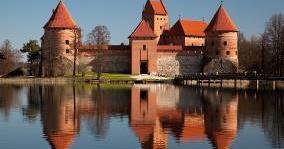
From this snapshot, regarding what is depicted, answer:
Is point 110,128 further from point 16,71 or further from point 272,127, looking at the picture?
point 16,71

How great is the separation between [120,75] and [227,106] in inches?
1459

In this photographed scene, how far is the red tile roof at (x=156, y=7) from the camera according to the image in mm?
81812

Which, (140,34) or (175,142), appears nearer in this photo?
(175,142)

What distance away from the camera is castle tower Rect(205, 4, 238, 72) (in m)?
71.6

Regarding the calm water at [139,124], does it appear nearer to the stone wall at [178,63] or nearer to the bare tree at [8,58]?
the stone wall at [178,63]

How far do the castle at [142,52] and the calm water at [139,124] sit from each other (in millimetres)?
35325

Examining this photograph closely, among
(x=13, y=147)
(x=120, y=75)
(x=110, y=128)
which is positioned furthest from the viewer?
(x=120, y=75)

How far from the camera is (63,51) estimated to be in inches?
2805

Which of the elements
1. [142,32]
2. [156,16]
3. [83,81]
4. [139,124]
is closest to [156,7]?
[156,16]

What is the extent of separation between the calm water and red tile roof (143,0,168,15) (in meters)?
46.6

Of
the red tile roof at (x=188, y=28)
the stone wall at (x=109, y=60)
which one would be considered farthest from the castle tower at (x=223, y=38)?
the stone wall at (x=109, y=60)

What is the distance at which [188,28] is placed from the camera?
3206 inches

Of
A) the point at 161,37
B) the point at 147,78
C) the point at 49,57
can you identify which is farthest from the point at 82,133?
the point at 161,37

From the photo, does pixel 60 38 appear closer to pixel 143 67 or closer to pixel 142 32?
pixel 142 32
